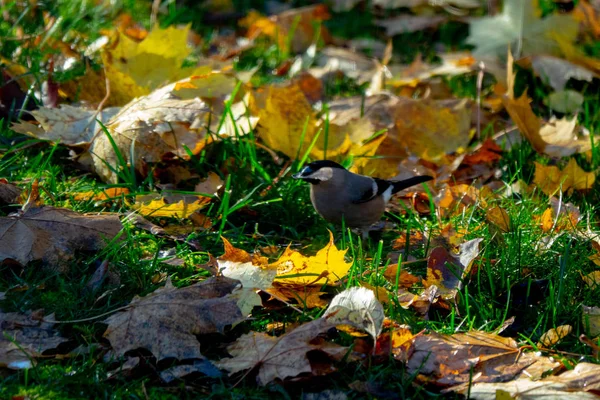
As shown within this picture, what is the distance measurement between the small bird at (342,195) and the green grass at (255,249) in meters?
0.13

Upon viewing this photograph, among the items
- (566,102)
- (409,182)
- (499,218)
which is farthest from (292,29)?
(499,218)

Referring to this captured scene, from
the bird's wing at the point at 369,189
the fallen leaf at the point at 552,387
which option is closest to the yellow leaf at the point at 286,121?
the bird's wing at the point at 369,189

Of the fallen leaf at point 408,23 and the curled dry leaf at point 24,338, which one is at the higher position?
the curled dry leaf at point 24,338

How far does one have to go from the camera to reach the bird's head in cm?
396

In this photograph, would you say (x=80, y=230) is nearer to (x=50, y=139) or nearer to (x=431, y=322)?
(x=50, y=139)

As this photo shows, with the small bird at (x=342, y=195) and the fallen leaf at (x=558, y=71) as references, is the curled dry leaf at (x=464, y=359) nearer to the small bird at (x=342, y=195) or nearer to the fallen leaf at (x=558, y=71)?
the small bird at (x=342, y=195)

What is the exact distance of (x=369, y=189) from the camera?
4.08 m

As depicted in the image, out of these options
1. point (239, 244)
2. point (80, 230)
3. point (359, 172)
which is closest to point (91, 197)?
point (80, 230)

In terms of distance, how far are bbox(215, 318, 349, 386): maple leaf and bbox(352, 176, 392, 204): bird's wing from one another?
1.24m

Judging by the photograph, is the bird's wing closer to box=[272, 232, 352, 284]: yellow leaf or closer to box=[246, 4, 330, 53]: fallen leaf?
box=[272, 232, 352, 284]: yellow leaf

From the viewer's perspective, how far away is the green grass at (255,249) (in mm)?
2619

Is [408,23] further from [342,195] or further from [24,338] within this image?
[24,338]

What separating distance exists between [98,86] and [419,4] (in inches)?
136

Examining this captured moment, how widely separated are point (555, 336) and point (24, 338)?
1.95 metres
